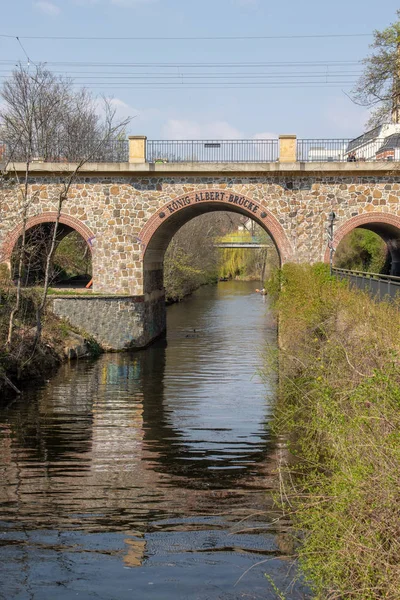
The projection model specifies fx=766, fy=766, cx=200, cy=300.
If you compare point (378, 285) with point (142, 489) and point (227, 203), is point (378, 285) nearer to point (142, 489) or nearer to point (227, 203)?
point (142, 489)

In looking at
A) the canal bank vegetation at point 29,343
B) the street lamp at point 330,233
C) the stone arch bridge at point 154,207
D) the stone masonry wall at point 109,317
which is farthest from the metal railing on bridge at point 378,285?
the canal bank vegetation at point 29,343

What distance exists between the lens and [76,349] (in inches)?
936

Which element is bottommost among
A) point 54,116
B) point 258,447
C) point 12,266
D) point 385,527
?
point 258,447

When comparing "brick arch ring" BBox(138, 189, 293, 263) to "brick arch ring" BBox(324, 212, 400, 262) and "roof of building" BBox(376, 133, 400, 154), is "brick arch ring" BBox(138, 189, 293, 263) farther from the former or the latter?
"roof of building" BBox(376, 133, 400, 154)

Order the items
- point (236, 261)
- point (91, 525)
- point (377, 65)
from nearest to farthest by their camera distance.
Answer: point (91, 525) → point (377, 65) → point (236, 261)

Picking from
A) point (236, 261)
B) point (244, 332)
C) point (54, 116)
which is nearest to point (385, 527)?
point (244, 332)

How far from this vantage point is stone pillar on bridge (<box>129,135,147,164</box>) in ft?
85.3

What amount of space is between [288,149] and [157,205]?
188 inches

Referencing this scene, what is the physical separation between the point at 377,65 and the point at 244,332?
13607 millimetres

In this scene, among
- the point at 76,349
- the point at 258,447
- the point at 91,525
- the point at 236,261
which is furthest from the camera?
the point at 236,261

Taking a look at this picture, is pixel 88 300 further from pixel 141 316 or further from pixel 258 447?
pixel 258 447

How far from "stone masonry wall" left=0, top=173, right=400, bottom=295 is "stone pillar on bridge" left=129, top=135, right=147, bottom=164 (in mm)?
597

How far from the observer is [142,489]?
10875mm

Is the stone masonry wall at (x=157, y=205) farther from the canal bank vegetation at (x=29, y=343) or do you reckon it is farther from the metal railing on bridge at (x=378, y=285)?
the metal railing on bridge at (x=378, y=285)
